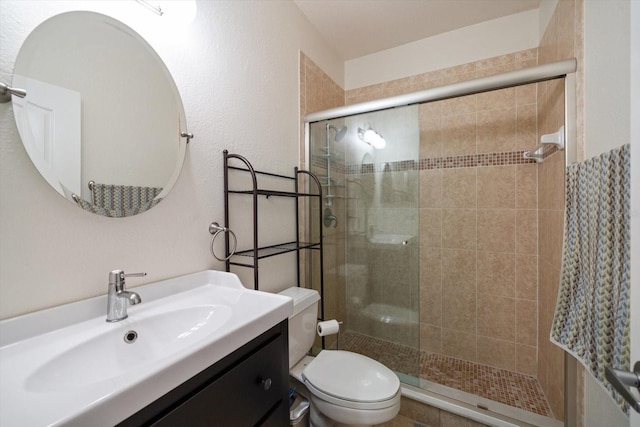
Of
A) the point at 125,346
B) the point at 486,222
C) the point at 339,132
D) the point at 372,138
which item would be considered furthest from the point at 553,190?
the point at 125,346

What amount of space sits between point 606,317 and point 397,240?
958mm

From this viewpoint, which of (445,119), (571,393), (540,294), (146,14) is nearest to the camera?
(146,14)

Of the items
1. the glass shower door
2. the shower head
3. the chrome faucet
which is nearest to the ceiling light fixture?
the glass shower door

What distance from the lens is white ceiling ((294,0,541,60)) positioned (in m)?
1.77

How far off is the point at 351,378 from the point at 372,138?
54.3 inches

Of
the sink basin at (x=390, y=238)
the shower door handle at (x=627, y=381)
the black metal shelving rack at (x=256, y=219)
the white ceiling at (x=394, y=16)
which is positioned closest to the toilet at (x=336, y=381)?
the black metal shelving rack at (x=256, y=219)

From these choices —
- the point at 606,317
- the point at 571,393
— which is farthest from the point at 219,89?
the point at 571,393

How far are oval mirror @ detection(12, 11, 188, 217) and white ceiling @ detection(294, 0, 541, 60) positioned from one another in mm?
1334

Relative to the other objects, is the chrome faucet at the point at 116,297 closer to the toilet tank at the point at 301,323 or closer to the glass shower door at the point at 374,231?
the toilet tank at the point at 301,323

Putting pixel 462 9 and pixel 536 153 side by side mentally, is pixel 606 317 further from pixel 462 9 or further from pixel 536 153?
pixel 462 9

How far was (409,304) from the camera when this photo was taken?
168 cm

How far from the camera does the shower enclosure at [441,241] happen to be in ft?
5.48

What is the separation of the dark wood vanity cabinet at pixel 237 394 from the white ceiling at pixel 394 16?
2.01 m

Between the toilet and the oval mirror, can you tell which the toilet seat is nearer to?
the toilet
